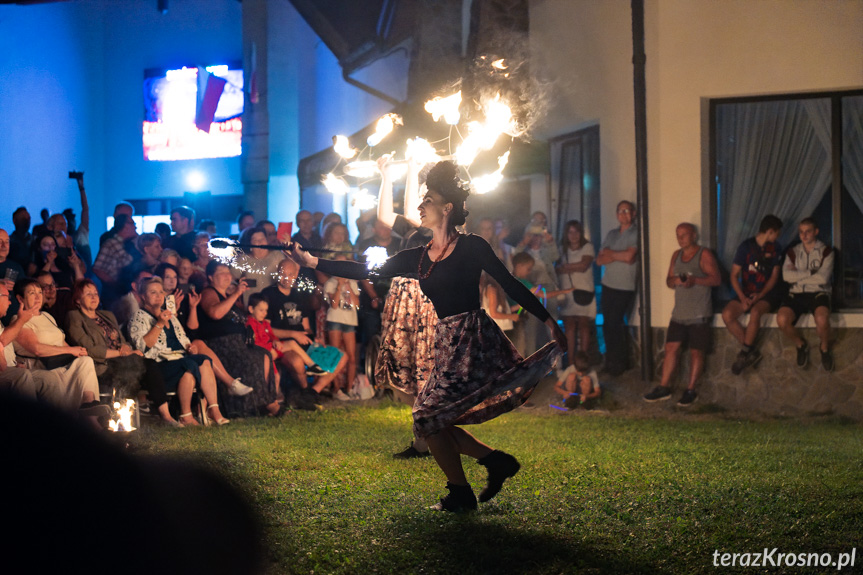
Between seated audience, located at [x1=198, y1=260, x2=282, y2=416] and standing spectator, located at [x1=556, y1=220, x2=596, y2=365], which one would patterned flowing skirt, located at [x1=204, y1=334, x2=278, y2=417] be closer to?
seated audience, located at [x1=198, y1=260, x2=282, y2=416]

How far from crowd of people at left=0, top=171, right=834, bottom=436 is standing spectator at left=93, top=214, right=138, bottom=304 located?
0.02 metres

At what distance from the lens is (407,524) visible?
5.03 metres

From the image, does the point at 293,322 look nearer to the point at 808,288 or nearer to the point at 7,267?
the point at 7,267

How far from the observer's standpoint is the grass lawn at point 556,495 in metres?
4.45

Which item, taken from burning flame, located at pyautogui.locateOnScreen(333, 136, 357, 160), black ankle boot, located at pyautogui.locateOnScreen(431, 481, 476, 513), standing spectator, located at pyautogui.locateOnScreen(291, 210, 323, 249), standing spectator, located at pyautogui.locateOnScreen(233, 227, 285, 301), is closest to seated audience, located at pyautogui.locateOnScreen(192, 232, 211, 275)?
standing spectator, located at pyautogui.locateOnScreen(233, 227, 285, 301)

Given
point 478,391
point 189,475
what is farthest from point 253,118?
point 478,391

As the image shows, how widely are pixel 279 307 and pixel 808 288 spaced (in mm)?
6407

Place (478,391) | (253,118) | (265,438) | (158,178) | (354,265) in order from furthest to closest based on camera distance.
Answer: (158,178), (253,118), (265,438), (354,265), (478,391)

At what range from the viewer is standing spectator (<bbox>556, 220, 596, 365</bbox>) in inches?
450

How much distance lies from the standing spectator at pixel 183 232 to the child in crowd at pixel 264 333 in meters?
1.42

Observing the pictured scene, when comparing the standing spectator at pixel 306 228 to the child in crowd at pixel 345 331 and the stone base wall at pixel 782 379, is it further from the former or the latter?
the stone base wall at pixel 782 379

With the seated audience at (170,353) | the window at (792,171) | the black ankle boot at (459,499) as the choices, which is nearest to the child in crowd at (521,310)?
the window at (792,171)

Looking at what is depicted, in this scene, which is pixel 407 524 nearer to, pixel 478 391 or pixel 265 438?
pixel 478 391

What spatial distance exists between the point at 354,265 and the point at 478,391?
118 centimetres
